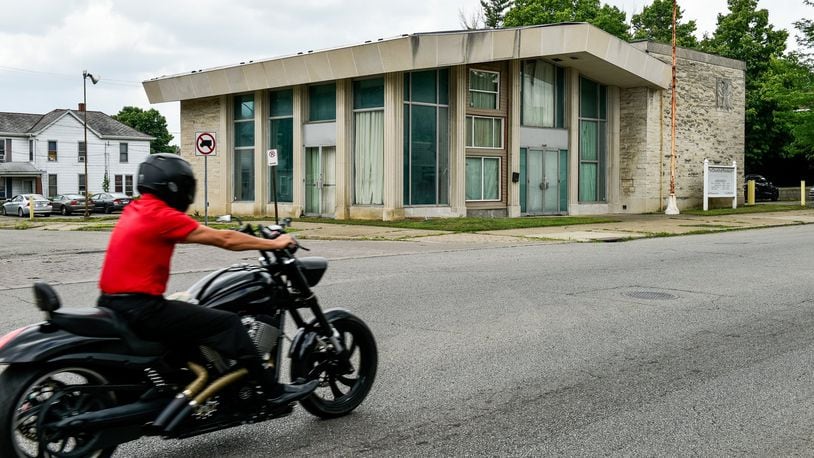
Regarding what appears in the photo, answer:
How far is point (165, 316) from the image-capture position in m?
3.97

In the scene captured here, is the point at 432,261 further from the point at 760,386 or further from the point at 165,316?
the point at 165,316

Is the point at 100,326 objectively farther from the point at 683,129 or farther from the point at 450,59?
the point at 683,129

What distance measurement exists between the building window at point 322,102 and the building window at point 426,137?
3063mm

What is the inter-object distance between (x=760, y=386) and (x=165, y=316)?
13.8 ft

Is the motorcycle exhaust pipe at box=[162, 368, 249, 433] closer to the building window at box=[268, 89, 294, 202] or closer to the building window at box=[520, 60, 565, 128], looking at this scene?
the building window at box=[268, 89, 294, 202]

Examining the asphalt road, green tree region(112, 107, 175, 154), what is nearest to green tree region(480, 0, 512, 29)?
green tree region(112, 107, 175, 154)

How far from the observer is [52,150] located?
63.0 meters

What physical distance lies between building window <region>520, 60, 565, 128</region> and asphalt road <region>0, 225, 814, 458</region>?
15728mm

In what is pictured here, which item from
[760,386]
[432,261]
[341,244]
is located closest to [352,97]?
[341,244]

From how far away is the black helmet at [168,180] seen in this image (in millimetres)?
3996

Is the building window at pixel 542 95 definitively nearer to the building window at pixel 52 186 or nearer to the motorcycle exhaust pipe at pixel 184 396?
the motorcycle exhaust pipe at pixel 184 396

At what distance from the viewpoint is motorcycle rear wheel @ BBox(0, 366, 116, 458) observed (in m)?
3.55

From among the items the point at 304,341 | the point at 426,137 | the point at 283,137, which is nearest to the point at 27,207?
the point at 283,137

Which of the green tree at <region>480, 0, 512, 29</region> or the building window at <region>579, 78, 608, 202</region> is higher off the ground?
the green tree at <region>480, 0, 512, 29</region>
